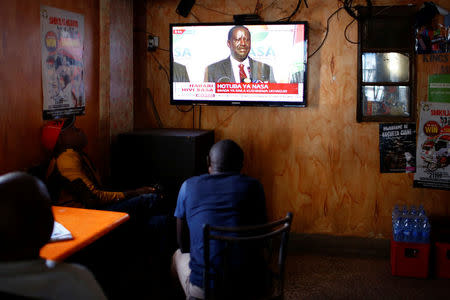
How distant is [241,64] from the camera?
13.6 ft

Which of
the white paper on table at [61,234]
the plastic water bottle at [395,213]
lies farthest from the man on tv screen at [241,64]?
the white paper on table at [61,234]

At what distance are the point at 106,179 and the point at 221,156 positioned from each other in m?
2.07

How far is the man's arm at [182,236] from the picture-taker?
Result: 98.3 inches

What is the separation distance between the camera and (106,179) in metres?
4.21

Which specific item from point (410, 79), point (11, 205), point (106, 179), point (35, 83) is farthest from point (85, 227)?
point (410, 79)

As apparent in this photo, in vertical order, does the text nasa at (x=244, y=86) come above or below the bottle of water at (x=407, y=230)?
above

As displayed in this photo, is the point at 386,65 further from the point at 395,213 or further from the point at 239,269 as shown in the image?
the point at 239,269

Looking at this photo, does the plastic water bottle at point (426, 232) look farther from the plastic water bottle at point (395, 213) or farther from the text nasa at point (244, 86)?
the text nasa at point (244, 86)

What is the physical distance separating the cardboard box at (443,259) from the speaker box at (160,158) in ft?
6.83

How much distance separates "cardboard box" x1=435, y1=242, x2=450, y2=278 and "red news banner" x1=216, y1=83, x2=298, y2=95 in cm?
178

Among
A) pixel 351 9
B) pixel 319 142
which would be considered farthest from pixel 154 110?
pixel 351 9

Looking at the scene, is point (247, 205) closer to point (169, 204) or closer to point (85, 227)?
point (85, 227)

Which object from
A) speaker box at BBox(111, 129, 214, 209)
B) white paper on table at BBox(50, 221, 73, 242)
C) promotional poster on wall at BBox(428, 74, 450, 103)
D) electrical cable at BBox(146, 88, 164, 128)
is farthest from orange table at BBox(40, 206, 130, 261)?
promotional poster on wall at BBox(428, 74, 450, 103)

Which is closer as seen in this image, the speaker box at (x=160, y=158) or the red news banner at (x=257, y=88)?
the speaker box at (x=160, y=158)
